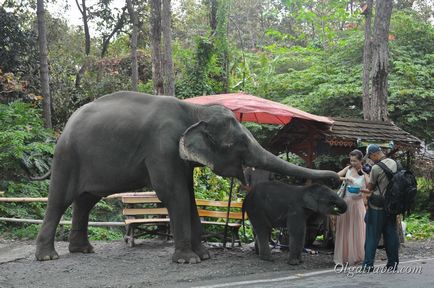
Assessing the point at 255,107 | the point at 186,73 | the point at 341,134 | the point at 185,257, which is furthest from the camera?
the point at 186,73

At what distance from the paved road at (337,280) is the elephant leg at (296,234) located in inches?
20.4

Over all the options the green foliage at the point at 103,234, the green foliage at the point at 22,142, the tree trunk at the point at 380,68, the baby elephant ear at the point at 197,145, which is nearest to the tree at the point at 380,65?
the tree trunk at the point at 380,68

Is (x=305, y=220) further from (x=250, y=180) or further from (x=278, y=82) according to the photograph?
(x=278, y=82)

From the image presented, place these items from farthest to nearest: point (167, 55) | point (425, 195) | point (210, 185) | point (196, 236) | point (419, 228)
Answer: point (425, 195) → point (167, 55) → point (210, 185) → point (419, 228) → point (196, 236)

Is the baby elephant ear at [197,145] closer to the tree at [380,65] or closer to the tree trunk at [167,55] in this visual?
the tree at [380,65]

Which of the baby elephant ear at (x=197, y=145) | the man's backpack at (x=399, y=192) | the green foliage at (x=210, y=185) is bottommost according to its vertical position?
the green foliage at (x=210, y=185)

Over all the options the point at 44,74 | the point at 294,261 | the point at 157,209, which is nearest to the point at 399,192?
the point at 294,261

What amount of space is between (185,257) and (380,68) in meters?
7.30

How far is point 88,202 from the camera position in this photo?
378 inches

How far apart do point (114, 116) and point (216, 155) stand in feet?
5.96

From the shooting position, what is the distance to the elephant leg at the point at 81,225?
9.45m

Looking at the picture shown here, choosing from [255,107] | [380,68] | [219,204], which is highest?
[380,68]

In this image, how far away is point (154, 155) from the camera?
8422 mm

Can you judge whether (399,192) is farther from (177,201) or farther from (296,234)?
(177,201)
